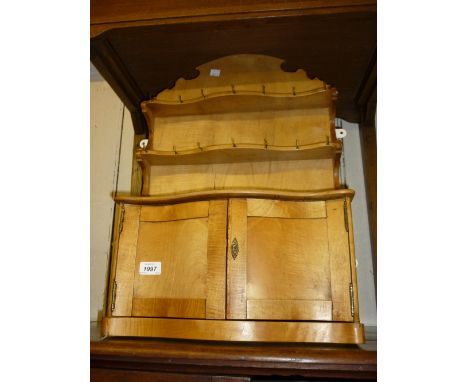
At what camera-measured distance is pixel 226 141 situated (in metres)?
1.26

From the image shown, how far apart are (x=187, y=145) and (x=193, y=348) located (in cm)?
71

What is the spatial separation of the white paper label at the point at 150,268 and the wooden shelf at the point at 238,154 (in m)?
0.37

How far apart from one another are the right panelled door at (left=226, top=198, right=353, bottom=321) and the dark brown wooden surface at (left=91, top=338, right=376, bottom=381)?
0.12 meters

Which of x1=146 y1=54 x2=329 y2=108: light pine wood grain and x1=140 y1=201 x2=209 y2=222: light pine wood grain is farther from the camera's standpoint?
x1=146 y1=54 x2=329 y2=108: light pine wood grain

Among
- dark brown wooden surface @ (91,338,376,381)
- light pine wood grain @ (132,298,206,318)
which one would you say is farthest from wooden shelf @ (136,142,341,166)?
dark brown wooden surface @ (91,338,376,381)

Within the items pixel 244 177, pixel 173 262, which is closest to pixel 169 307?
pixel 173 262

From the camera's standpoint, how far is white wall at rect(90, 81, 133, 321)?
53.0 inches

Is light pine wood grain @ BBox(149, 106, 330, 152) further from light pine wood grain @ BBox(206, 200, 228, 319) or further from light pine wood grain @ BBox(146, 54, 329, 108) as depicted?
light pine wood grain @ BBox(206, 200, 228, 319)

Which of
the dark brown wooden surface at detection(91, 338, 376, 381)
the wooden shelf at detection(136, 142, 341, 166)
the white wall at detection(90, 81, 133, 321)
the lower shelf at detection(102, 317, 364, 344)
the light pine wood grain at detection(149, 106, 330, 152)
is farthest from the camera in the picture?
the white wall at detection(90, 81, 133, 321)

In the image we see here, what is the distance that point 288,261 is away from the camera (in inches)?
35.3

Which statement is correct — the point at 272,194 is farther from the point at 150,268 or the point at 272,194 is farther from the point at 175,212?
the point at 150,268

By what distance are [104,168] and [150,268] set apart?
66 cm

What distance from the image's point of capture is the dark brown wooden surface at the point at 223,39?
84 cm
